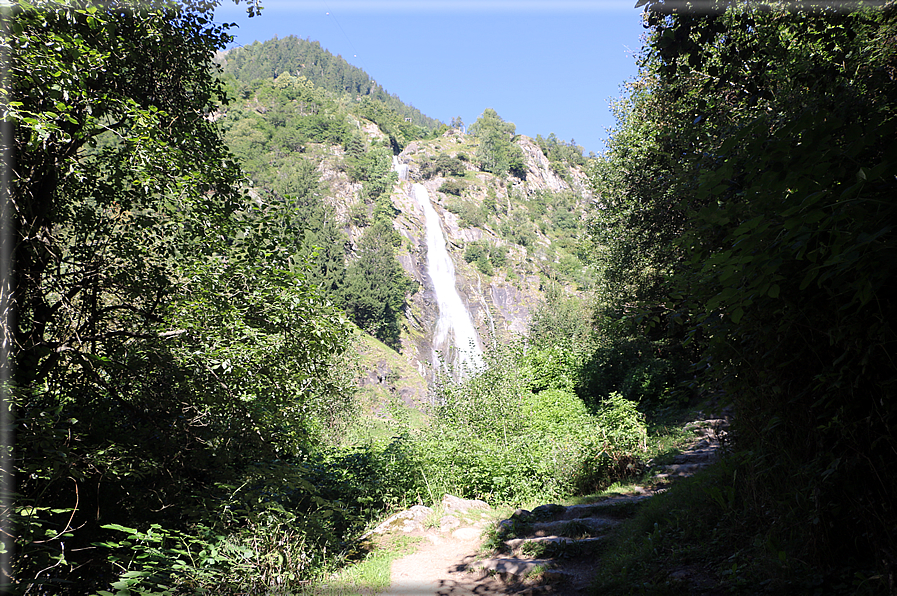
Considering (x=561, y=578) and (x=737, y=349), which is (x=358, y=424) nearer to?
(x=561, y=578)

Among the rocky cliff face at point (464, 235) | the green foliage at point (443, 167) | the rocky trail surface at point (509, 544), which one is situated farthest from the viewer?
the green foliage at point (443, 167)

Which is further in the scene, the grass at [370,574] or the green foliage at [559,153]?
the green foliage at [559,153]

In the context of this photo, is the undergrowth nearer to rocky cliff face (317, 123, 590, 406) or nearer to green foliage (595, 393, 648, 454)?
green foliage (595, 393, 648, 454)

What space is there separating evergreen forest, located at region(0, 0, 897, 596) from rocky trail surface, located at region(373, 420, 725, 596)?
0.45 metres

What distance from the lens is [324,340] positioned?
617 cm

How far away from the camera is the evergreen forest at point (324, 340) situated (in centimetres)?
233

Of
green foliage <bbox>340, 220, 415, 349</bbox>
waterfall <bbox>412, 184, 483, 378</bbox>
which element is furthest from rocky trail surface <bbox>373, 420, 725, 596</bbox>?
waterfall <bbox>412, 184, 483, 378</bbox>

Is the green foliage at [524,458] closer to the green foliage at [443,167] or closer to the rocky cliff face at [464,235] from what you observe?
the rocky cliff face at [464,235]

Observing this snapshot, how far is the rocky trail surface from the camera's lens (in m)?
4.49

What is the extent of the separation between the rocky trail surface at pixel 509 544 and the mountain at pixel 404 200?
15.5 m

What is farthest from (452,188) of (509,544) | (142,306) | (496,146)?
(509,544)

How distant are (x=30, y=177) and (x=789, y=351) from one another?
265 inches

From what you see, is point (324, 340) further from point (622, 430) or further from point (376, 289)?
point (376, 289)

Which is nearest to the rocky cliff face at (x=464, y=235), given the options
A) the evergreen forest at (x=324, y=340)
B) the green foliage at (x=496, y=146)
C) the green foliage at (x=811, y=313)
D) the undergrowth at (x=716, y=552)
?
the green foliage at (x=496, y=146)
